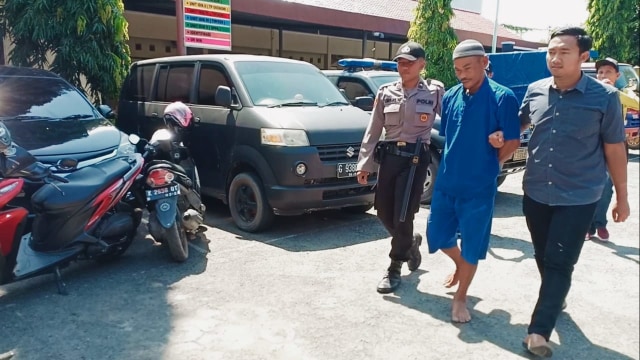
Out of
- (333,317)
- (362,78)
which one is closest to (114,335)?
(333,317)

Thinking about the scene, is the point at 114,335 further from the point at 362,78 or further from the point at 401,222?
the point at 362,78

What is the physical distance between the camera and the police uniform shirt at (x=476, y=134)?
10.7ft

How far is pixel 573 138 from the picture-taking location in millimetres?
2912

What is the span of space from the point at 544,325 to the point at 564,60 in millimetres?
1486

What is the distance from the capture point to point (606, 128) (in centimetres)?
286

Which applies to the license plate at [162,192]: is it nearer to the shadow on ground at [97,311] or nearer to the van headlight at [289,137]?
the shadow on ground at [97,311]

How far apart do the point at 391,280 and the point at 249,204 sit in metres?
2.06

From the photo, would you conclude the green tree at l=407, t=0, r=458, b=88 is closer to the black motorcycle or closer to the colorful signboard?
the colorful signboard

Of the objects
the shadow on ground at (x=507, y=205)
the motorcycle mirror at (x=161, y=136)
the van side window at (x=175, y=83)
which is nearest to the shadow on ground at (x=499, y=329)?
the motorcycle mirror at (x=161, y=136)

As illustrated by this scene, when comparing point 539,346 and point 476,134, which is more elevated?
point 476,134

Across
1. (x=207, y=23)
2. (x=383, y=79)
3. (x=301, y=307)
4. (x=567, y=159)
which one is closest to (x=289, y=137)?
(x=301, y=307)

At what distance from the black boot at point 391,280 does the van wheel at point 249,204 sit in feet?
5.66

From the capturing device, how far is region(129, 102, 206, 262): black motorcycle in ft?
14.5

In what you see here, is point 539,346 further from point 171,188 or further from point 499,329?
point 171,188
